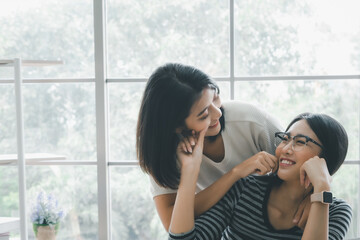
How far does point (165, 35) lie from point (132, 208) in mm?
1098

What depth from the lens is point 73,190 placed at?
2766 millimetres

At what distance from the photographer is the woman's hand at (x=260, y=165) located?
5.23 feet

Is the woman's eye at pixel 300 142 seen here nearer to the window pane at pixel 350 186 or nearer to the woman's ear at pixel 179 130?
the woman's ear at pixel 179 130

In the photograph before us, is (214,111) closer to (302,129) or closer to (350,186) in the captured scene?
(302,129)

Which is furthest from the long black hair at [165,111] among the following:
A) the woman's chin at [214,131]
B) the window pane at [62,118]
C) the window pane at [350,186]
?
the window pane at [350,186]

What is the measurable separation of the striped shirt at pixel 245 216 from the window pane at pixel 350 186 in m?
1.05

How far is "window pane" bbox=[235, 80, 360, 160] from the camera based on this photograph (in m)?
2.55

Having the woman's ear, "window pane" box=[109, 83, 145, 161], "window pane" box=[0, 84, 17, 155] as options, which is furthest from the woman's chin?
"window pane" box=[0, 84, 17, 155]

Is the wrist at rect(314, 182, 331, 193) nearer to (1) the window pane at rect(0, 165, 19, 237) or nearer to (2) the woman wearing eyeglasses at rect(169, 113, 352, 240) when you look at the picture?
(2) the woman wearing eyeglasses at rect(169, 113, 352, 240)

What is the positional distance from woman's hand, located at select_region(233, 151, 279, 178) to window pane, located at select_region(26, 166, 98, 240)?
132cm

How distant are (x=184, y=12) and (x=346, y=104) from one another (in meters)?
1.10

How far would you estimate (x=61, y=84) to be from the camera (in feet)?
8.84

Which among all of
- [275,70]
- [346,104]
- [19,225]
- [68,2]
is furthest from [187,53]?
[19,225]

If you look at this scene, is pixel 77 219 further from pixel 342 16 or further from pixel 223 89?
pixel 342 16
